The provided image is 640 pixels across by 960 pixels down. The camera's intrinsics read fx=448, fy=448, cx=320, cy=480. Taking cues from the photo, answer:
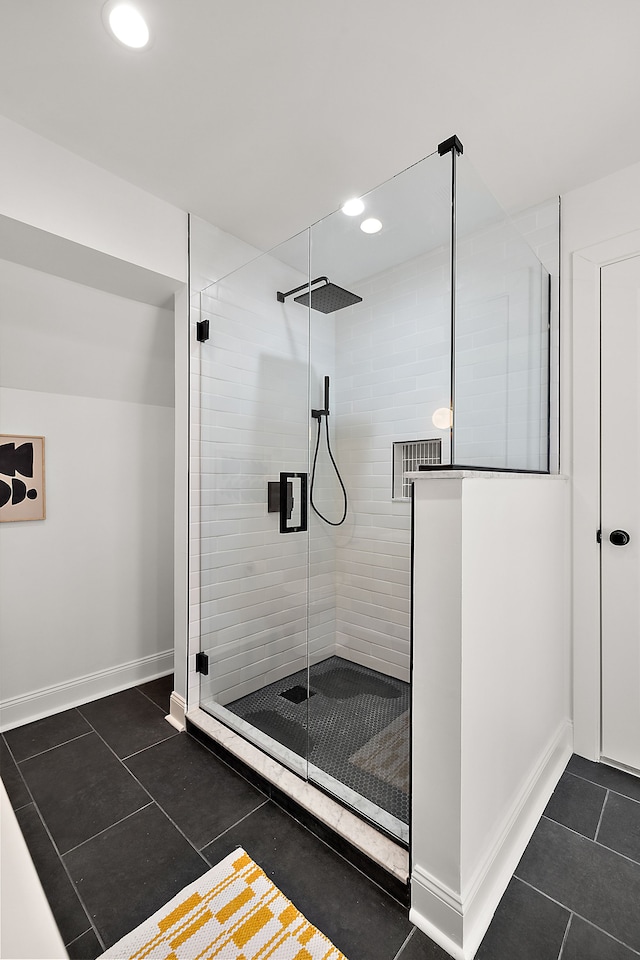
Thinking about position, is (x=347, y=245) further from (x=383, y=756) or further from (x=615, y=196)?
(x=383, y=756)

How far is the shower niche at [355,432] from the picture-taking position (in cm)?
138

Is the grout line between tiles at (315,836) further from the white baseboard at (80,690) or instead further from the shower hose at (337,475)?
the shower hose at (337,475)

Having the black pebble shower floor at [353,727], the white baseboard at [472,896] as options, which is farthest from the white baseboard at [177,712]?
the white baseboard at [472,896]

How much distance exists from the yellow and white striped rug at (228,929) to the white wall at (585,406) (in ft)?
4.72

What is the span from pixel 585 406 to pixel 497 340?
0.69 meters

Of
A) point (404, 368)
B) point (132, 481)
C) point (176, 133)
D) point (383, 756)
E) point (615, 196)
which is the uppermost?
point (176, 133)

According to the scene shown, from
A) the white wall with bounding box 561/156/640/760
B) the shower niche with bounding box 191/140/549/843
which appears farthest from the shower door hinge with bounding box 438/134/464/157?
the white wall with bounding box 561/156/640/760

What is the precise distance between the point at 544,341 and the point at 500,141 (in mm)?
802

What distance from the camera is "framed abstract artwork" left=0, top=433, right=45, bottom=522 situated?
2.19 m

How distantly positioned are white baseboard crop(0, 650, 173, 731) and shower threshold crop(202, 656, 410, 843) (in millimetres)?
1068

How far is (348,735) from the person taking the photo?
5.39 feet

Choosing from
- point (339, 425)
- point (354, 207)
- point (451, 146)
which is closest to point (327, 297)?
point (354, 207)

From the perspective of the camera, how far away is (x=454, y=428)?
4.17 feet

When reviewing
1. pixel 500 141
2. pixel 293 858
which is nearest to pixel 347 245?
pixel 500 141
